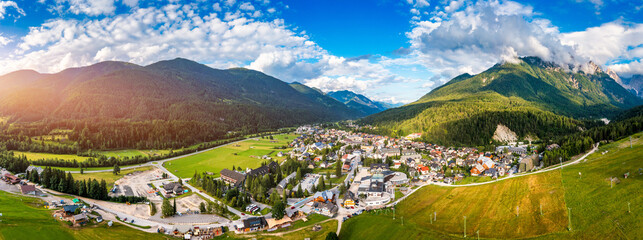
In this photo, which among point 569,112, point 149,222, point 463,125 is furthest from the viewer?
point 569,112

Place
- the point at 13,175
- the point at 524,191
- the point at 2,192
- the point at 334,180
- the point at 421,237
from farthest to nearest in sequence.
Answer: the point at 334,180 → the point at 13,175 → the point at 2,192 → the point at 524,191 → the point at 421,237

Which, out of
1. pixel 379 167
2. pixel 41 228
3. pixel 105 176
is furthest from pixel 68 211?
pixel 379 167

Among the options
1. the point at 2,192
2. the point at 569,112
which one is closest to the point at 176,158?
the point at 2,192

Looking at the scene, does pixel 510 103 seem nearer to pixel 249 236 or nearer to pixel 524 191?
pixel 524 191

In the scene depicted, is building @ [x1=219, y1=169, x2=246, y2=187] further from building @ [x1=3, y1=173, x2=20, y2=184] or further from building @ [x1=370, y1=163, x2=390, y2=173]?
building @ [x1=3, y1=173, x2=20, y2=184]

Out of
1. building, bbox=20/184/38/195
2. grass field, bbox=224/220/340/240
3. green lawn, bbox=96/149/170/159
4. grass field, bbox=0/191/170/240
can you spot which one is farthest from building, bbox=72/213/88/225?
green lawn, bbox=96/149/170/159
